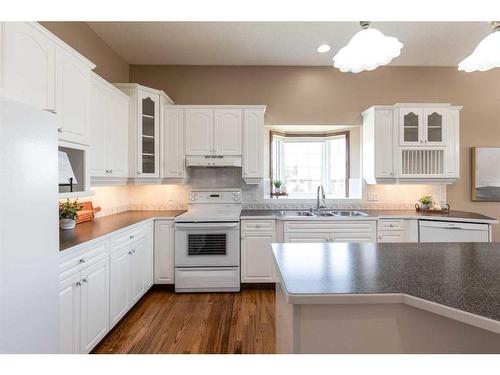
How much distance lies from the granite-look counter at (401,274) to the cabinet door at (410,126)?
6.30ft

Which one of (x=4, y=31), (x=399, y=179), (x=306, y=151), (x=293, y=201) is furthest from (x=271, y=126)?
(x=4, y=31)

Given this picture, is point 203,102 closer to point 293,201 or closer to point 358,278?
Result: point 293,201

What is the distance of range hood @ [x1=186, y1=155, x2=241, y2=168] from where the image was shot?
11.0 feet

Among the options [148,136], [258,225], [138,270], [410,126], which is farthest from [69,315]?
[410,126]

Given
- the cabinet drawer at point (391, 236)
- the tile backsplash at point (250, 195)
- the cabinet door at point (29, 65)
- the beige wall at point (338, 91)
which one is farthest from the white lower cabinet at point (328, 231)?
the cabinet door at point (29, 65)

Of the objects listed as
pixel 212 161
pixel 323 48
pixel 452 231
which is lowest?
pixel 452 231

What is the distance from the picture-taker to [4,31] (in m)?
1.38

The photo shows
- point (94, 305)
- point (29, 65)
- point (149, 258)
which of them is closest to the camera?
point (29, 65)

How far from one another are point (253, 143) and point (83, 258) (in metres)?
2.25

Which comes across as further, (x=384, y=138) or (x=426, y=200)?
(x=426, y=200)

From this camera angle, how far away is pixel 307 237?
3084 millimetres

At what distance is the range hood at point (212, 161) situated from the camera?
334 centimetres

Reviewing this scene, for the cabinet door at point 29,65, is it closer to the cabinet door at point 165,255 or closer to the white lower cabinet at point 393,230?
the cabinet door at point 165,255

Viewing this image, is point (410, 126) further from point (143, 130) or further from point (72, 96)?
point (72, 96)
